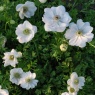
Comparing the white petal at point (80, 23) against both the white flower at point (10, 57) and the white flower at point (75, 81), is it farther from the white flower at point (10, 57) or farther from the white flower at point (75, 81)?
the white flower at point (10, 57)

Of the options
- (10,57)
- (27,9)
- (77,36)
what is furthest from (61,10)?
(10,57)

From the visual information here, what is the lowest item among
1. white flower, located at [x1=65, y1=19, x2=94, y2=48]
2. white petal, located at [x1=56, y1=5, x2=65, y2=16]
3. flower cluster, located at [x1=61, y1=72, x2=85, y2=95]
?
flower cluster, located at [x1=61, y1=72, x2=85, y2=95]

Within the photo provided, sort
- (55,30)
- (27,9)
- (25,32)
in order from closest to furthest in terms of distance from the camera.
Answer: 1. (55,30)
2. (25,32)
3. (27,9)

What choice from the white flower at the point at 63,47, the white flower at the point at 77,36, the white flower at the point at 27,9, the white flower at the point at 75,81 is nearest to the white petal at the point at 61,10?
the white flower at the point at 77,36

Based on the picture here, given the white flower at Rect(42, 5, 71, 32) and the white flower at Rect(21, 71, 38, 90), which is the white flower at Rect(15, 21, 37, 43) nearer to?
the white flower at Rect(42, 5, 71, 32)

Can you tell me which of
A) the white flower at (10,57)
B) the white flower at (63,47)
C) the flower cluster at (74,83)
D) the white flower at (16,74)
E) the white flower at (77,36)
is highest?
the white flower at (77,36)

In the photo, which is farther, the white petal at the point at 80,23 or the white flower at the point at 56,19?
the white petal at the point at 80,23

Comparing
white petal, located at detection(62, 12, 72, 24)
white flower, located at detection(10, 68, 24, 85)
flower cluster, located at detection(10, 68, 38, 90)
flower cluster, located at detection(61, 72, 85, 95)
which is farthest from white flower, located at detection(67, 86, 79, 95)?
white petal, located at detection(62, 12, 72, 24)

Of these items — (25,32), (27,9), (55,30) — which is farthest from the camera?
(27,9)

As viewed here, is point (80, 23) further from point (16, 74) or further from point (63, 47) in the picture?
point (16, 74)
